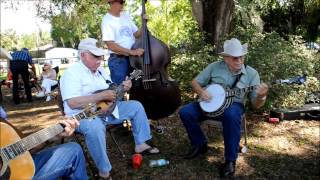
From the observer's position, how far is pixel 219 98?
172 inches

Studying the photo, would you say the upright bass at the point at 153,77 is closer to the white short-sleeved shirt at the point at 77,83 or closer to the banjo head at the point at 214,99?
the banjo head at the point at 214,99

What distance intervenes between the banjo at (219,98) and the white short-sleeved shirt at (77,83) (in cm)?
119

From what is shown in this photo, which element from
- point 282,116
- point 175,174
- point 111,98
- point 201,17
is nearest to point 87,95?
point 111,98

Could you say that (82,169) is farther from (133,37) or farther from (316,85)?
(316,85)

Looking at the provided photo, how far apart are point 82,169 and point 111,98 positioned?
3.08 ft

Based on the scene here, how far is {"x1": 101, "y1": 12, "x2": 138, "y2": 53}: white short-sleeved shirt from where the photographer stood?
16.6 feet

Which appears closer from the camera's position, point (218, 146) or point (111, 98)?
point (111, 98)

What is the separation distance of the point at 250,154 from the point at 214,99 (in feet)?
3.00

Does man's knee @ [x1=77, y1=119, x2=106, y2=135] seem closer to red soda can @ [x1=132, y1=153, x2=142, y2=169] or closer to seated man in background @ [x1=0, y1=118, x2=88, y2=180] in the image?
seated man in background @ [x1=0, y1=118, x2=88, y2=180]

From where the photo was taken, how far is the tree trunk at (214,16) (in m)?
8.38

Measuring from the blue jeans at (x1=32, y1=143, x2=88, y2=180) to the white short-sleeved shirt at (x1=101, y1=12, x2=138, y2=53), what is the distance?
2073 mm

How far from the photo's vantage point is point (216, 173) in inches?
169

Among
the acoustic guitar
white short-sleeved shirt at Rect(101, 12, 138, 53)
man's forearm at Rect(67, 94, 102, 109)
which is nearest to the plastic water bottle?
man's forearm at Rect(67, 94, 102, 109)

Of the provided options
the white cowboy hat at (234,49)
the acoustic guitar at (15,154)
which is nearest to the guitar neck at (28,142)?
the acoustic guitar at (15,154)
